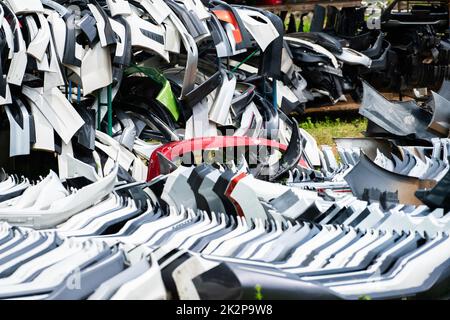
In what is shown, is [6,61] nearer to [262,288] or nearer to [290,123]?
[290,123]

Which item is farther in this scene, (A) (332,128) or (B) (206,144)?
(A) (332,128)

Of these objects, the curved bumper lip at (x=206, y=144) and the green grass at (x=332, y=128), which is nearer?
the curved bumper lip at (x=206, y=144)

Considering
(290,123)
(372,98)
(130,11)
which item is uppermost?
(130,11)

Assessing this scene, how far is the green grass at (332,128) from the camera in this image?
32.0ft

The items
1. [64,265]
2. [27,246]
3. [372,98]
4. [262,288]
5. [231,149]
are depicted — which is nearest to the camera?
[262,288]

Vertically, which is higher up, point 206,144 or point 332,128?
point 206,144

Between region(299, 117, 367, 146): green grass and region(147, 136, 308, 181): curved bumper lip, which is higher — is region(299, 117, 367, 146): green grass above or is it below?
below

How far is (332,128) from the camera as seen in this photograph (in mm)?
10195

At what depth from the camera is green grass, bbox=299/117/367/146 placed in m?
9.76

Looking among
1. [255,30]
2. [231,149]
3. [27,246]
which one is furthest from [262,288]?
[255,30]

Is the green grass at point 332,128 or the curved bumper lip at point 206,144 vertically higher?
the curved bumper lip at point 206,144

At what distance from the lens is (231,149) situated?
643 cm

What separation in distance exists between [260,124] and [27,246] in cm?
505

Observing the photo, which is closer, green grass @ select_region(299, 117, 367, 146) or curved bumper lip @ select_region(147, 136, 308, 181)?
curved bumper lip @ select_region(147, 136, 308, 181)
